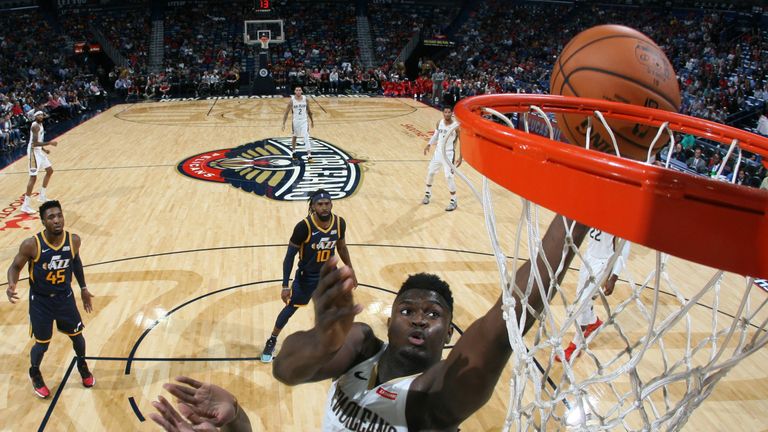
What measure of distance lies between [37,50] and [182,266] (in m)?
23.2

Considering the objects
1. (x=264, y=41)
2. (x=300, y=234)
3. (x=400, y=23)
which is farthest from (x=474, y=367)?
(x=400, y=23)

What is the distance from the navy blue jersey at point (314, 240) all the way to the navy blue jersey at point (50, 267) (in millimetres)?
1676

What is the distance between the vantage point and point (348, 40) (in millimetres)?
28047

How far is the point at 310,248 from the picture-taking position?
15.0ft

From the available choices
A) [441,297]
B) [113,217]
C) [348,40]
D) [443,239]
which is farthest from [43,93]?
[441,297]

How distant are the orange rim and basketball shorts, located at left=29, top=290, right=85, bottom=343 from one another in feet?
12.5

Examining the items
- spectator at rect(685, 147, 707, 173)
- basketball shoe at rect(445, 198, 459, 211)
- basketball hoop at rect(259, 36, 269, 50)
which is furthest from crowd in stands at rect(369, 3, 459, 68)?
basketball shoe at rect(445, 198, 459, 211)

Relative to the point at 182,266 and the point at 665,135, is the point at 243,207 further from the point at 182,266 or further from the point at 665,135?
the point at 665,135

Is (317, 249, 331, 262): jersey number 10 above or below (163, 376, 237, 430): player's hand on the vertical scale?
below

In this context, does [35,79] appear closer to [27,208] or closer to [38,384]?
[27,208]

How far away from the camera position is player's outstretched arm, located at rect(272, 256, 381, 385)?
4.52ft

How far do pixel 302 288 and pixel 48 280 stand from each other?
1881mm

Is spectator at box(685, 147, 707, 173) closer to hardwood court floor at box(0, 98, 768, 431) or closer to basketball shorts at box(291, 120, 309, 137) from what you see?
hardwood court floor at box(0, 98, 768, 431)

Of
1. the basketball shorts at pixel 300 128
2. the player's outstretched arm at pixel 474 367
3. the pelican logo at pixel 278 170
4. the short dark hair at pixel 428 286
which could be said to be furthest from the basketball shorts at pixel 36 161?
the player's outstretched arm at pixel 474 367
